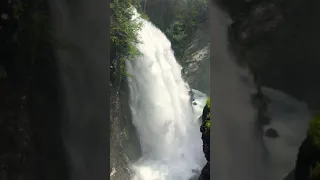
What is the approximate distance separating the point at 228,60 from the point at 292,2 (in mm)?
465

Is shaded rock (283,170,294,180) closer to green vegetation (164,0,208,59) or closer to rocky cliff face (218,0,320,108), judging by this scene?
rocky cliff face (218,0,320,108)

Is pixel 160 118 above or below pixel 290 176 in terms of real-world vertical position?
below

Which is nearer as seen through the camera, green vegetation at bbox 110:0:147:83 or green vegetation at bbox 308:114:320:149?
green vegetation at bbox 308:114:320:149

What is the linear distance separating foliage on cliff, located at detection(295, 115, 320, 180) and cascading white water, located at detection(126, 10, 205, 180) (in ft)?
17.1

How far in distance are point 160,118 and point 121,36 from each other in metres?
2.34

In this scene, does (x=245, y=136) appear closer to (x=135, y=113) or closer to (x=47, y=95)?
(x=47, y=95)

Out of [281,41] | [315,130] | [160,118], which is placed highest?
[281,41]

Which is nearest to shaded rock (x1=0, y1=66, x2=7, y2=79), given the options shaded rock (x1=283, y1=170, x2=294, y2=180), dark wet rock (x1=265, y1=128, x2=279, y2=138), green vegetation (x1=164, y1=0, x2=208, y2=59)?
dark wet rock (x1=265, y1=128, x2=279, y2=138)

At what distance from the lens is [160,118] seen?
7.64 m

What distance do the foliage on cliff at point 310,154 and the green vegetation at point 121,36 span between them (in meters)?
4.55

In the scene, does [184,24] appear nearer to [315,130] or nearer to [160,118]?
[160,118]

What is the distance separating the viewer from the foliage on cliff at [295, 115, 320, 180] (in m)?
1.68

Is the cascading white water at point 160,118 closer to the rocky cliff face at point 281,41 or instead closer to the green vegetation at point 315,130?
the rocky cliff face at point 281,41

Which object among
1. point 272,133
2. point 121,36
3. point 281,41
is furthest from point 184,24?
point 272,133
